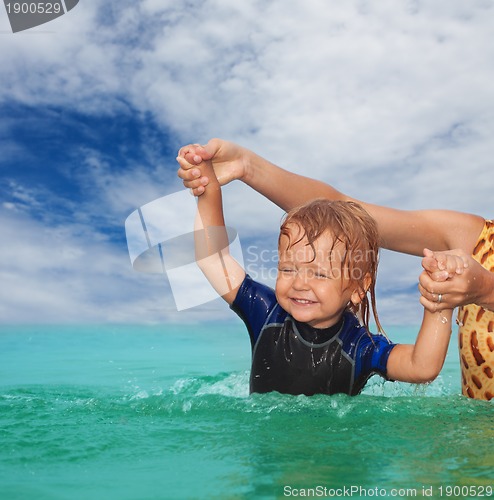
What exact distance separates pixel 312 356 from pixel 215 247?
0.75 metres

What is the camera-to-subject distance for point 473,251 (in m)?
3.44

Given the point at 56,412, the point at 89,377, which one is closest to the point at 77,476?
the point at 56,412

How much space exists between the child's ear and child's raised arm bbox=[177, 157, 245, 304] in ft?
2.06

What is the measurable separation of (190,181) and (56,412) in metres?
1.28

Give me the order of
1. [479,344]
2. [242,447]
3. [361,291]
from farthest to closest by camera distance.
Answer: [479,344] → [361,291] → [242,447]

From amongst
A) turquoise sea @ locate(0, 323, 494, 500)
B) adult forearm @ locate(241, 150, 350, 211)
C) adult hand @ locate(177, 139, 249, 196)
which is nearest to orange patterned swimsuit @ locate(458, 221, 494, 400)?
turquoise sea @ locate(0, 323, 494, 500)

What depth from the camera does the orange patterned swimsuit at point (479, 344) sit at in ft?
10.5

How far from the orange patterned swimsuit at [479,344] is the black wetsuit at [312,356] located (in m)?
0.46

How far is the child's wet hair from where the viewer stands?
2938mm

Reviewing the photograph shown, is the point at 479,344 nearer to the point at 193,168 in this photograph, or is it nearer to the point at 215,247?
the point at 215,247

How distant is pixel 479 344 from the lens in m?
3.23

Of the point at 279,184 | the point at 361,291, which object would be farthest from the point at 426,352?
the point at 279,184

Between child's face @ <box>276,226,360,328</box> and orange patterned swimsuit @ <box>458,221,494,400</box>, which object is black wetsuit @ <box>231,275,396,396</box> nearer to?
child's face @ <box>276,226,360,328</box>

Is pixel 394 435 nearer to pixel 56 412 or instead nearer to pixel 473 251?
pixel 473 251
